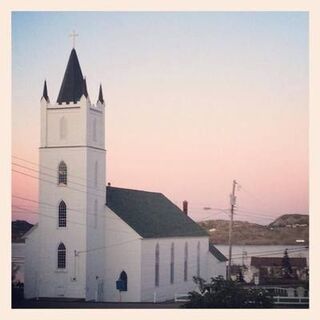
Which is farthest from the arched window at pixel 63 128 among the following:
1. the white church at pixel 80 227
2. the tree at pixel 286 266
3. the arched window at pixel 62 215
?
the tree at pixel 286 266

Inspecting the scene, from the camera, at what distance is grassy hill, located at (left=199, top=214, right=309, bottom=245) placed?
44031 millimetres

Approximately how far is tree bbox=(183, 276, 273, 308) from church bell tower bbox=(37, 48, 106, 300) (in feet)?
29.3

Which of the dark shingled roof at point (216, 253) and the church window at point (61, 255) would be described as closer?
the church window at point (61, 255)

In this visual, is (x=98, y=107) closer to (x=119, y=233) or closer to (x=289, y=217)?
(x=119, y=233)

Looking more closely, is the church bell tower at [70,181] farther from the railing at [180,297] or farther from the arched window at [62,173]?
the railing at [180,297]

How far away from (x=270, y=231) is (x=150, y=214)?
8.51 m

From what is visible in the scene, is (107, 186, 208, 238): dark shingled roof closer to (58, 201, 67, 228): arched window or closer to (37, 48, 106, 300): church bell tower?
(37, 48, 106, 300): church bell tower

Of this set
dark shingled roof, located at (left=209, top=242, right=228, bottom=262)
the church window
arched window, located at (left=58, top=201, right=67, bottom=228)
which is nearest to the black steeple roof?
arched window, located at (left=58, top=201, right=67, bottom=228)

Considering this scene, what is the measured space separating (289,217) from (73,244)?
379 inches

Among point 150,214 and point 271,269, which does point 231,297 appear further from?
point 150,214

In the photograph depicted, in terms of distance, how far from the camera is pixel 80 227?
161 feet

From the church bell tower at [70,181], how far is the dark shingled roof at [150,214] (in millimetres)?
2249

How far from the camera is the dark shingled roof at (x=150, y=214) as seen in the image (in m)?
51.4

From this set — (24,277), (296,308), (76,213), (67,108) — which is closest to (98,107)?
(67,108)
